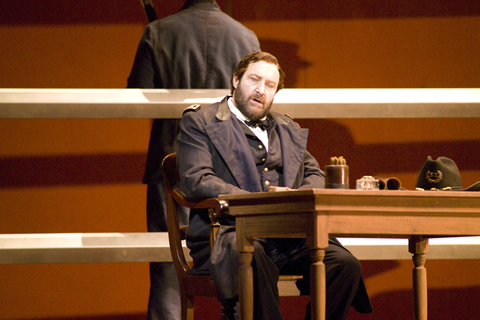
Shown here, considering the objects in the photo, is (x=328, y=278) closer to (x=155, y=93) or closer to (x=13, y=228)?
(x=155, y=93)

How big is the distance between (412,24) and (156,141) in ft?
5.86

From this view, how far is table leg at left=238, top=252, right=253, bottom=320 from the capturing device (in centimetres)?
181

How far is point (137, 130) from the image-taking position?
3.55 meters

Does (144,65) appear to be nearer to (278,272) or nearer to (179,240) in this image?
(179,240)

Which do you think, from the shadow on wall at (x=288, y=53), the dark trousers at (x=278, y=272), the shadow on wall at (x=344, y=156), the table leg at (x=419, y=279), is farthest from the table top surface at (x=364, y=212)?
the shadow on wall at (x=288, y=53)

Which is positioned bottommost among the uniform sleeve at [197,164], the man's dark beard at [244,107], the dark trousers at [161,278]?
the dark trousers at [161,278]

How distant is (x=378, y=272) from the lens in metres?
3.55

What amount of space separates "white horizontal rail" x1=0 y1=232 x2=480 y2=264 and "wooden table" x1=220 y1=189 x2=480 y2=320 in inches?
43.1

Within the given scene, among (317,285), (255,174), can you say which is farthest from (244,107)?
(317,285)

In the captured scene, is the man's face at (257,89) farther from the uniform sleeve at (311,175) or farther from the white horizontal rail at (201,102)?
the white horizontal rail at (201,102)

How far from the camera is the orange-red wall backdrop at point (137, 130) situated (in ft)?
11.3

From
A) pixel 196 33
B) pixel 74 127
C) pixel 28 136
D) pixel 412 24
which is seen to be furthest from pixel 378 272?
pixel 28 136

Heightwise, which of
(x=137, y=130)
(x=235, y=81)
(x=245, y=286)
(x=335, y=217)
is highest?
(x=235, y=81)

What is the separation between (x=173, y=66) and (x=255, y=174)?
949mm
